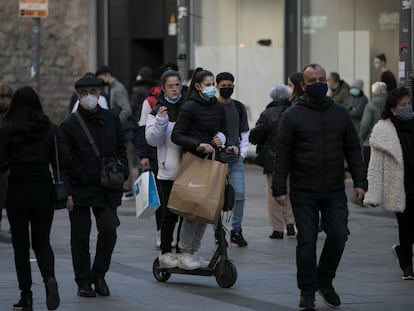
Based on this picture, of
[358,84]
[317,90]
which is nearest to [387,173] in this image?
[317,90]

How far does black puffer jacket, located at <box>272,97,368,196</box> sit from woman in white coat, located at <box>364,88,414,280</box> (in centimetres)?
137

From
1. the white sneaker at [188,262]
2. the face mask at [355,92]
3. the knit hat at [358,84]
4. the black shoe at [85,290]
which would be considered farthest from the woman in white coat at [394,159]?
the knit hat at [358,84]

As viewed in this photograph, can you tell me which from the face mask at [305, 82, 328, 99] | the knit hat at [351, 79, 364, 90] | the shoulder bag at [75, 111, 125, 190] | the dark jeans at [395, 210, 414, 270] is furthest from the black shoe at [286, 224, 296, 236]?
the knit hat at [351, 79, 364, 90]

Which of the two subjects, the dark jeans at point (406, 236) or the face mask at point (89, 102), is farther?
the dark jeans at point (406, 236)

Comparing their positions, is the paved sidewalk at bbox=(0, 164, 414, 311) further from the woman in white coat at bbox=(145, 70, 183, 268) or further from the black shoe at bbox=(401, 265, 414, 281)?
the woman in white coat at bbox=(145, 70, 183, 268)

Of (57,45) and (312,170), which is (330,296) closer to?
(312,170)

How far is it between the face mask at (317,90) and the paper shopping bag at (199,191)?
1.23 metres

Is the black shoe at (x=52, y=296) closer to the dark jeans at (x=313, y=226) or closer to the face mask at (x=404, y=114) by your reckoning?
the dark jeans at (x=313, y=226)

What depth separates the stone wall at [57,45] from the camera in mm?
27312

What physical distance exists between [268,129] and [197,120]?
3030 millimetres

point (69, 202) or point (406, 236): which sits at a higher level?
point (69, 202)

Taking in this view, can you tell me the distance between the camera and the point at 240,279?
10898 millimetres

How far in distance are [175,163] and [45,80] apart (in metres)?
17.3

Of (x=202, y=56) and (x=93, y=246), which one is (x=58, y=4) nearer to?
(x=202, y=56)
